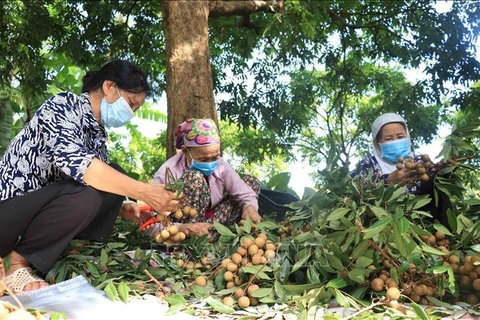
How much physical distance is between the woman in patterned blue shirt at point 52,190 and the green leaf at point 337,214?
2.00 ft

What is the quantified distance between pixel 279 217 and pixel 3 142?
458 cm

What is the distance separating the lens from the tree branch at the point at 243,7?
4.55 m

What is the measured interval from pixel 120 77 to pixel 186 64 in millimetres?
1573

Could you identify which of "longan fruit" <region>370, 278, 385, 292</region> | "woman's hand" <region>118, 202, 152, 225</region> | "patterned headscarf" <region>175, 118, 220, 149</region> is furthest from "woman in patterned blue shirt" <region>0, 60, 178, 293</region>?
"longan fruit" <region>370, 278, 385, 292</region>

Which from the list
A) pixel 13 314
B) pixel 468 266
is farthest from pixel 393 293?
pixel 13 314

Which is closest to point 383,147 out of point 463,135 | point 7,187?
point 463,135

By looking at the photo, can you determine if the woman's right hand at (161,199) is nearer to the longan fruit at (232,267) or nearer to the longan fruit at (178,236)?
the longan fruit at (178,236)

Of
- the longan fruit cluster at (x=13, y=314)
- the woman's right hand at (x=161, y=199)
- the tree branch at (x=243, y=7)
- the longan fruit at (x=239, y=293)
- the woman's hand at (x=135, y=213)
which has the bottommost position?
the longan fruit at (x=239, y=293)

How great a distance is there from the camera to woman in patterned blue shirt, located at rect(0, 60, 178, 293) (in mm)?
2109

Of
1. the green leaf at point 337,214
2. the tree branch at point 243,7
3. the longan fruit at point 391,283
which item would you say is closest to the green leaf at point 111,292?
the green leaf at point 337,214

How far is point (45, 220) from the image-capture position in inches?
84.0

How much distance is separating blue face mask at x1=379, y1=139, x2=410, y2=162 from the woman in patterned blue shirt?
4.04 feet

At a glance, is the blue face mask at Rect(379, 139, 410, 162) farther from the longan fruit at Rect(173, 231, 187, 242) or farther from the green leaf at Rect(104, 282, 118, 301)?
the green leaf at Rect(104, 282, 118, 301)

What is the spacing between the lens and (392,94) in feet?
25.2
